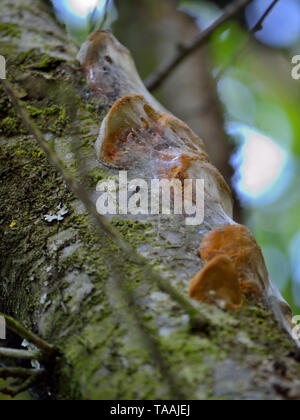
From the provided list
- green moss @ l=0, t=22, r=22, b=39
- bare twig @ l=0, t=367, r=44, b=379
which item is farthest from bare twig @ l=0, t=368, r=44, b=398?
green moss @ l=0, t=22, r=22, b=39

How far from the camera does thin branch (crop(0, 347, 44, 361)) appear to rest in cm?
94

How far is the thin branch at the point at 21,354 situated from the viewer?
0.94 m

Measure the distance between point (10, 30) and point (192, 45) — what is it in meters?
1.33

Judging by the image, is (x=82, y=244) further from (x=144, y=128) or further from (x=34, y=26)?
(x=34, y=26)

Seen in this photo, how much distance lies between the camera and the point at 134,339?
0.91 m

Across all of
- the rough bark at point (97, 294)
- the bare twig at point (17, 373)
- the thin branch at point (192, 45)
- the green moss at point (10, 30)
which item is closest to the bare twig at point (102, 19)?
the thin branch at point (192, 45)

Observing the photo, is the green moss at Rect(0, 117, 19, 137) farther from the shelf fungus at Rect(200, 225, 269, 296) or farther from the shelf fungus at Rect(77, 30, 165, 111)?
the shelf fungus at Rect(200, 225, 269, 296)

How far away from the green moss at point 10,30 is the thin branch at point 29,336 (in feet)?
4.96

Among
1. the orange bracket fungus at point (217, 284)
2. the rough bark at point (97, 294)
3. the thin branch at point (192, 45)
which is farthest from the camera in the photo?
the thin branch at point (192, 45)

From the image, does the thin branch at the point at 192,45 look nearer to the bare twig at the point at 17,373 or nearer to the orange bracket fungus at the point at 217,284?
the orange bracket fungus at the point at 217,284

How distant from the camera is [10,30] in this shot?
198cm

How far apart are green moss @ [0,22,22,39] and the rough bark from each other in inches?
14.6

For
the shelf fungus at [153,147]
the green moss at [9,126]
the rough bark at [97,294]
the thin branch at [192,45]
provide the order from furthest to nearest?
the thin branch at [192,45]
the green moss at [9,126]
the shelf fungus at [153,147]
the rough bark at [97,294]
